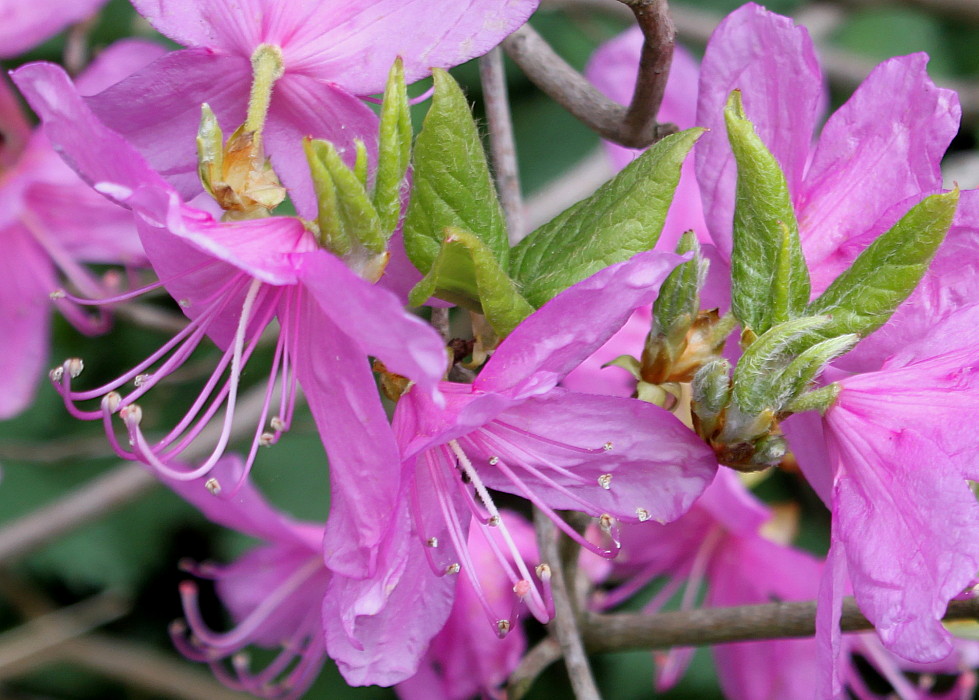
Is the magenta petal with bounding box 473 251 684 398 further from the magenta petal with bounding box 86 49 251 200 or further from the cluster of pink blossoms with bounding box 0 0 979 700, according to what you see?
the magenta petal with bounding box 86 49 251 200

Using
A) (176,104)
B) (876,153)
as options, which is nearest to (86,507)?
(176,104)

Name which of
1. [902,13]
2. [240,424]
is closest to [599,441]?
[240,424]

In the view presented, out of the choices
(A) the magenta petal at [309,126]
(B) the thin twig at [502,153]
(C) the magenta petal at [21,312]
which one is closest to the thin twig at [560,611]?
(B) the thin twig at [502,153]

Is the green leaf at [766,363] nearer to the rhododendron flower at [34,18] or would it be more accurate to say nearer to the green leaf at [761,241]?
the green leaf at [761,241]

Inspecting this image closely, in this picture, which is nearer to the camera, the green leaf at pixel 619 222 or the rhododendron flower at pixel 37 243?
the green leaf at pixel 619 222

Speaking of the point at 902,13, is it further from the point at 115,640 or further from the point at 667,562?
the point at 115,640

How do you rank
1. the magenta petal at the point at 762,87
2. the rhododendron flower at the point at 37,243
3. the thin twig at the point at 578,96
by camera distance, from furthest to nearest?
the rhododendron flower at the point at 37,243 → the thin twig at the point at 578,96 → the magenta petal at the point at 762,87
